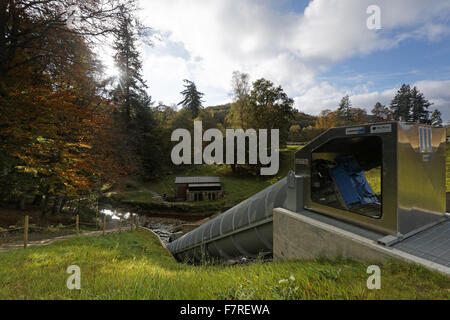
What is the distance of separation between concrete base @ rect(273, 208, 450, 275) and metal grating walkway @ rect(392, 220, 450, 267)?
0.93ft

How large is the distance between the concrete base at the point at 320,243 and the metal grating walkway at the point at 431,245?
283mm

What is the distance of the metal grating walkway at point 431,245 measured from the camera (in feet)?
10.2

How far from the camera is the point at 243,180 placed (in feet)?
110

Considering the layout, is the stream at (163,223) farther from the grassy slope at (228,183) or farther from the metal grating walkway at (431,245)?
the metal grating walkway at (431,245)

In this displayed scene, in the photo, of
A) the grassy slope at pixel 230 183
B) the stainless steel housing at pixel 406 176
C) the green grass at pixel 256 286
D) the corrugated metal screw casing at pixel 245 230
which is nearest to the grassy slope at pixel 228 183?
the grassy slope at pixel 230 183

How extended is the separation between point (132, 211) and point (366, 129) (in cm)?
2783

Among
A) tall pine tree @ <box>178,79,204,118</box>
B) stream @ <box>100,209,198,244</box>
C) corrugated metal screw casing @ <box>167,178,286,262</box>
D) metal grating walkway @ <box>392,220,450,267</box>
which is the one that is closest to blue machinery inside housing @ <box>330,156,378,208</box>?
corrugated metal screw casing @ <box>167,178,286,262</box>

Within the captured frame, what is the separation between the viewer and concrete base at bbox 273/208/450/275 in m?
3.18

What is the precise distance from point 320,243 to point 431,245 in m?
1.84

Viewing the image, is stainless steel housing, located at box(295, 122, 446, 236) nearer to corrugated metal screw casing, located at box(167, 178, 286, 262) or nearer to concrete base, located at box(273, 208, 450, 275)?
concrete base, located at box(273, 208, 450, 275)

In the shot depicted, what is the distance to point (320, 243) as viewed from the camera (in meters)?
4.15

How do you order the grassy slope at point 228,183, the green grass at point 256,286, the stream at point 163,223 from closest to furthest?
the green grass at point 256,286, the stream at point 163,223, the grassy slope at point 228,183
